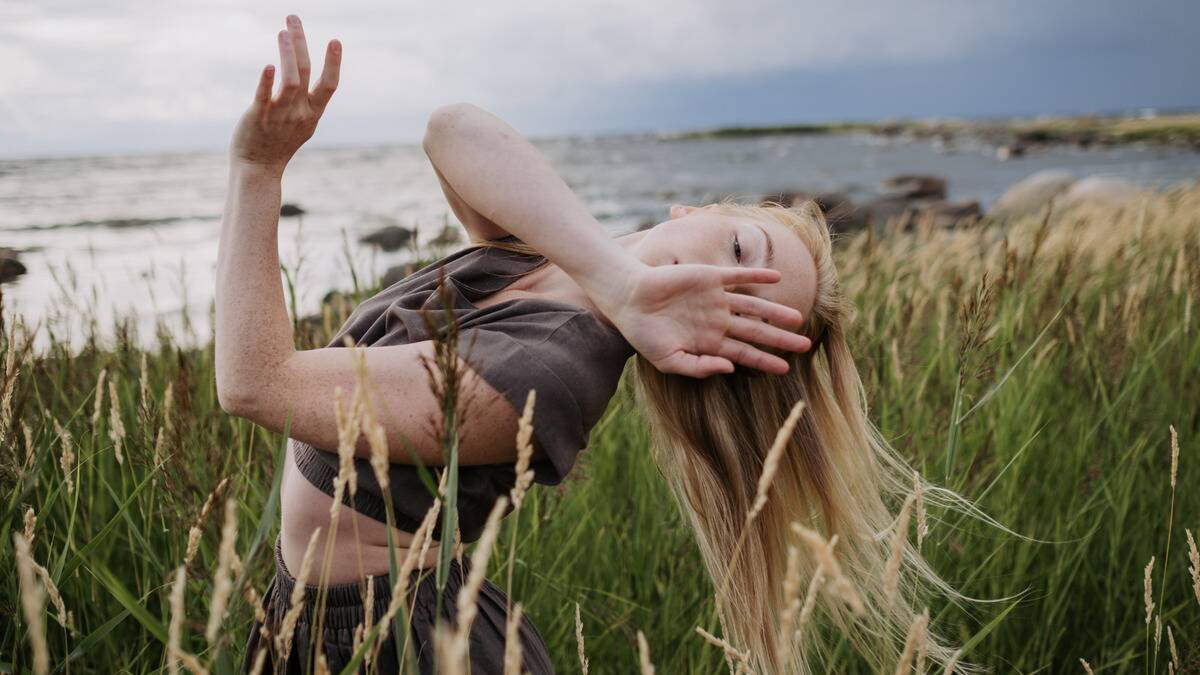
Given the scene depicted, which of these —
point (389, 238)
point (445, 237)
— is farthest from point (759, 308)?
point (389, 238)

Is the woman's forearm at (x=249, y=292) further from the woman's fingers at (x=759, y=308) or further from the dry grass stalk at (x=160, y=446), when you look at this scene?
the woman's fingers at (x=759, y=308)

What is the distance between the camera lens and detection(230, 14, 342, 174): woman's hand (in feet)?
3.86

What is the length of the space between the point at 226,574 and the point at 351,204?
787 inches

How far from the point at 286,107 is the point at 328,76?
77 millimetres

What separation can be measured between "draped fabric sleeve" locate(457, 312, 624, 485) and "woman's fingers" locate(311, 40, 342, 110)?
16.2 inches

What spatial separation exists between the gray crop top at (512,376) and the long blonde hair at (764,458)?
26 centimetres

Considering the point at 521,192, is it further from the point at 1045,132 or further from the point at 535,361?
the point at 1045,132

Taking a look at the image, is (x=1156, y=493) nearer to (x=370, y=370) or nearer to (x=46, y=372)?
(x=370, y=370)

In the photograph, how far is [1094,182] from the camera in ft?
42.3

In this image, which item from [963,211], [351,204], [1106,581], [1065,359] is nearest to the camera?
[1106,581]

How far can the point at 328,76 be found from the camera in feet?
4.06

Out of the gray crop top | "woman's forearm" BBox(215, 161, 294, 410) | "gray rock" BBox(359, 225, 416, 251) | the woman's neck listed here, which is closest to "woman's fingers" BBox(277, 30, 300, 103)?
"woman's forearm" BBox(215, 161, 294, 410)

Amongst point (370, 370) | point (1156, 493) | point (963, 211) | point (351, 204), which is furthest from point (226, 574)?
point (351, 204)

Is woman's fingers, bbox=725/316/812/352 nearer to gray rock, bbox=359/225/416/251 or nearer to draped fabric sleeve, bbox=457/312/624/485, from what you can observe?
draped fabric sleeve, bbox=457/312/624/485
